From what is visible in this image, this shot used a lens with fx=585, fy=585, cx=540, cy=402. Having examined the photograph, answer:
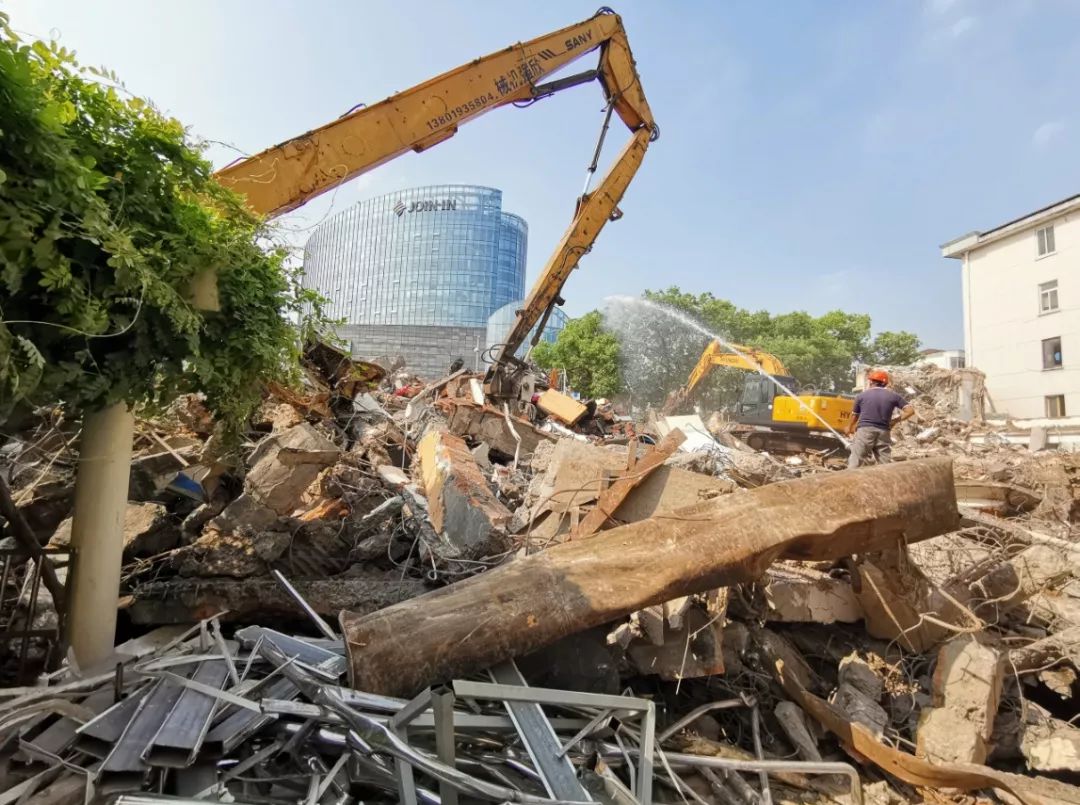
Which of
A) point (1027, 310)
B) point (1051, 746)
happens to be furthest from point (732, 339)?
point (1051, 746)

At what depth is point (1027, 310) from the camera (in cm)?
2191

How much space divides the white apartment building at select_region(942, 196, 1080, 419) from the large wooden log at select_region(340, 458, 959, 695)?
23.0 m

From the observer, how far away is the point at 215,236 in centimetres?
291

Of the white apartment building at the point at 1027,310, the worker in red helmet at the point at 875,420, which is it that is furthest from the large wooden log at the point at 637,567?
the white apartment building at the point at 1027,310

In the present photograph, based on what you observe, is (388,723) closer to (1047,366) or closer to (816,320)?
(1047,366)

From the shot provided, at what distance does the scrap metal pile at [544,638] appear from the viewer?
7.66 feet

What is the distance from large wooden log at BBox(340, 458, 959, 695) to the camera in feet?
8.49

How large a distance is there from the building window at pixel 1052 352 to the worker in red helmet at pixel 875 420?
19.4 meters

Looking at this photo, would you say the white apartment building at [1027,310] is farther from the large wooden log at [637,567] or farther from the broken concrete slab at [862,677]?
the large wooden log at [637,567]

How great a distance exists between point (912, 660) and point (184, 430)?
6.19 meters

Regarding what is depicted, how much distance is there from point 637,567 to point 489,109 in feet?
19.6

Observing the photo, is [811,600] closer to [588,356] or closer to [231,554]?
[231,554]

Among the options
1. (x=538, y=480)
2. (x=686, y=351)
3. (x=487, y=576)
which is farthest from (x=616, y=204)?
(x=686, y=351)

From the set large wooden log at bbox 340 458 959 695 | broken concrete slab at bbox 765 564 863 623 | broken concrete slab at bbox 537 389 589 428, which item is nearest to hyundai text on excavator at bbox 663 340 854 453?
broken concrete slab at bbox 537 389 589 428
